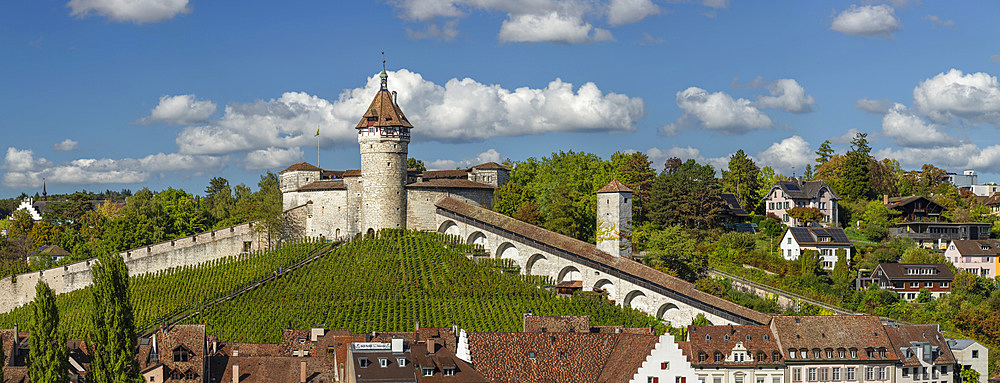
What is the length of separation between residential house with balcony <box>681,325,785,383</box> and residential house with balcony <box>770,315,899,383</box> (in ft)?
2.20

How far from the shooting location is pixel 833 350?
55.2 m

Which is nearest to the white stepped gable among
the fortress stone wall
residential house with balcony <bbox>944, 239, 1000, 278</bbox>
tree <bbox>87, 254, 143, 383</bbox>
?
tree <bbox>87, 254, 143, 383</bbox>

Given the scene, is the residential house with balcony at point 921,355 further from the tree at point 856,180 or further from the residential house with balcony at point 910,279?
the tree at point 856,180

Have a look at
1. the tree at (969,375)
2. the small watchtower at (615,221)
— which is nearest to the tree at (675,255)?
the small watchtower at (615,221)

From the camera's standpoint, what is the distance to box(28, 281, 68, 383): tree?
40.1 meters

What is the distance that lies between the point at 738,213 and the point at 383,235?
29913 millimetres

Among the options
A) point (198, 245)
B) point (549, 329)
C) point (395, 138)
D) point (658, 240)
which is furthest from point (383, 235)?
point (549, 329)

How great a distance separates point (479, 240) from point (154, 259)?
24371mm

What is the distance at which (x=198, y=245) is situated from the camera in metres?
84.0

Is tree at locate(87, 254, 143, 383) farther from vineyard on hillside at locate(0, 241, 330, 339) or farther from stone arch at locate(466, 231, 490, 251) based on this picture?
stone arch at locate(466, 231, 490, 251)

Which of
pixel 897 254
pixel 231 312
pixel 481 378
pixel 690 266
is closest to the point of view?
pixel 481 378

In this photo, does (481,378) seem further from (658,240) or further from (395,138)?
(395,138)

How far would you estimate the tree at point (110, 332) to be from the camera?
135 ft

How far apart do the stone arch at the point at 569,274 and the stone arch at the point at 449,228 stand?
11535 millimetres
